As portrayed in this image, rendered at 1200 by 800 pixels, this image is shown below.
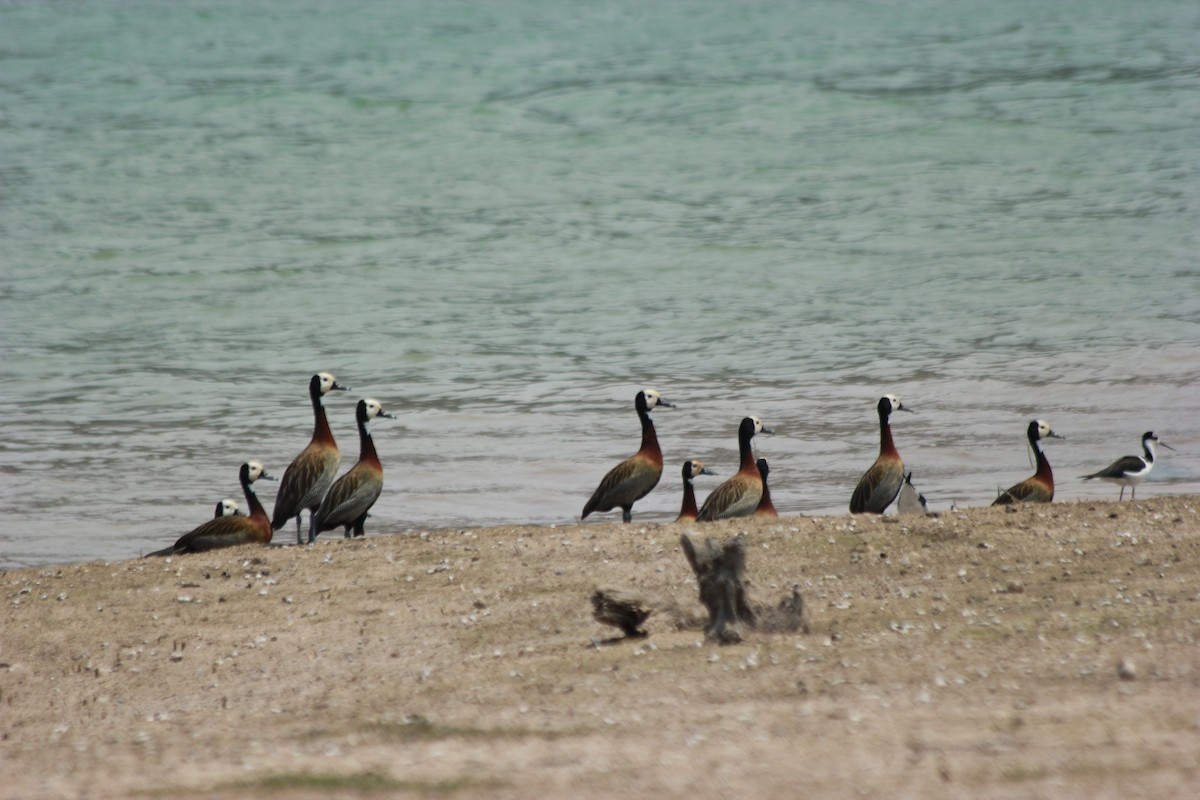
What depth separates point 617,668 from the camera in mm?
6582

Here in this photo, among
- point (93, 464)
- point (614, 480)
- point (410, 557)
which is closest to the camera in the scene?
point (410, 557)

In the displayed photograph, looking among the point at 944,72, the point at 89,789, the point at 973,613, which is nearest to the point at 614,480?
the point at 973,613

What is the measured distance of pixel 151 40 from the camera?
39.9m

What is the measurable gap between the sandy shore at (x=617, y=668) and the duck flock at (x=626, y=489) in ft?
3.17

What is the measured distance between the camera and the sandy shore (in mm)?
5391

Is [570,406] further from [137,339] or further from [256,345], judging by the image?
[137,339]

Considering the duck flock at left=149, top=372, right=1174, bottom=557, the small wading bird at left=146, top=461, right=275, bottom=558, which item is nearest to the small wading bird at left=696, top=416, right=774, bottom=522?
the duck flock at left=149, top=372, right=1174, bottom=557

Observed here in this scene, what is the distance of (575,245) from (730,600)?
17.8 m

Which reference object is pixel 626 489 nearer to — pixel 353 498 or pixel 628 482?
pixel 628 482

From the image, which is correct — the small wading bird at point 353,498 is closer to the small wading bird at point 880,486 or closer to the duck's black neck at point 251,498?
the duck's black neck at point 251,498

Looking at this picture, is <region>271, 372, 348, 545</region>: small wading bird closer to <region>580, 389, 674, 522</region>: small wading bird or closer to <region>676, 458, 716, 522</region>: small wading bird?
<region>580, 389, 674, 522</region>: small wading bird

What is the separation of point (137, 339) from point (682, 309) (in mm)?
6512

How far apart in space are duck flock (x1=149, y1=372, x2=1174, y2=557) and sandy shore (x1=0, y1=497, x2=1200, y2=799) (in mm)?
967

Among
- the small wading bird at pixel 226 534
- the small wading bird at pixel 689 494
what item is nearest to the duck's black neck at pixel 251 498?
the small wading bird at pixel 226 534
